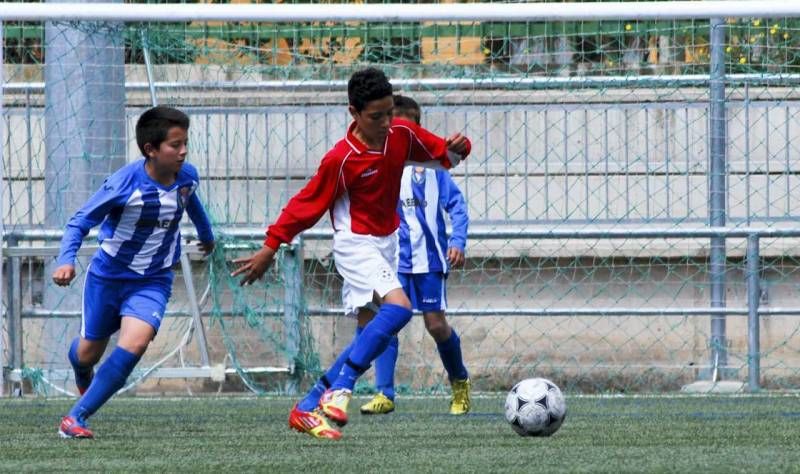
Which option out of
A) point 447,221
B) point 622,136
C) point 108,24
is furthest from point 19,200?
point 622,136

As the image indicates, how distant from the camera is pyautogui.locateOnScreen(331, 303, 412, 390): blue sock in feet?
21.2

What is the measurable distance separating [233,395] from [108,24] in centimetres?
243

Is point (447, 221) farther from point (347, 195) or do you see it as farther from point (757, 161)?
point (347, 195)

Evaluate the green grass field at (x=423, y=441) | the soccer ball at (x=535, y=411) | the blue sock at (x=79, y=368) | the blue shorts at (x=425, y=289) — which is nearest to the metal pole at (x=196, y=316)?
the green grass field at (x=423, y=441)

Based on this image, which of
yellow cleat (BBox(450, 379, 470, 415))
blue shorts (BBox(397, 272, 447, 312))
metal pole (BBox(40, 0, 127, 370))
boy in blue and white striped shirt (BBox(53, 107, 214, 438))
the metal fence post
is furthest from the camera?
the metal fence post

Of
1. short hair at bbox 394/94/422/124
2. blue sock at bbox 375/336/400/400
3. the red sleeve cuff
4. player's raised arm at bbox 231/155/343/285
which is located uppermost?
short hair at bbox 394/94/422/124

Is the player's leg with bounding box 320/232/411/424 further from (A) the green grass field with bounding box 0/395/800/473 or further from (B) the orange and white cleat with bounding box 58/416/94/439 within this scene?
(B) the orange and white cleat with bounding box 58/416/94/439

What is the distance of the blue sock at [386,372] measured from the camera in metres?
8.07

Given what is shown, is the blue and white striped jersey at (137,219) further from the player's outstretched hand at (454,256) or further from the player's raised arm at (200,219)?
the player's outstretched hand at (454,256)

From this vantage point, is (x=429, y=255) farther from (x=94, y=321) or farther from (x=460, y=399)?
(x=94, y=321)

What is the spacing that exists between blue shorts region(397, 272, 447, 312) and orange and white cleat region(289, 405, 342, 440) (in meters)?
1.90

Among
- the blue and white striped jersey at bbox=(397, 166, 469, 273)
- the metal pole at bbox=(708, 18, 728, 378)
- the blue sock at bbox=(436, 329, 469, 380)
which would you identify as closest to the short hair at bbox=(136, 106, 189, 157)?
Answer: the blue and white striped jersey at bbox=(397, 166, 469, 273)

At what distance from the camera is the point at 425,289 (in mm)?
8242

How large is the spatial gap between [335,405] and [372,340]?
1.17 feet
